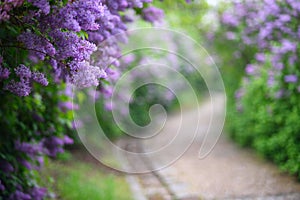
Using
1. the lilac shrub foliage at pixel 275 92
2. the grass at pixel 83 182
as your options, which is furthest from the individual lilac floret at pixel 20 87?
the lilac shrub foliage at pixel 275 92

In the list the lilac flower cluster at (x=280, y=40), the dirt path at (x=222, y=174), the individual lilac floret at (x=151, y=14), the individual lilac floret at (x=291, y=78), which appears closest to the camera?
the individual lilac floret at (x=151, y=14)

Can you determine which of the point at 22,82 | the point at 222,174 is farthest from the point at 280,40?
the point at 22,82

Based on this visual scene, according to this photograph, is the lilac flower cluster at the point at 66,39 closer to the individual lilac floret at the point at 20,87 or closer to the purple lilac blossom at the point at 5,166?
the individual lilac floret at the point at 20,87

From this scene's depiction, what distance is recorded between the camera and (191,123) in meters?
11.3

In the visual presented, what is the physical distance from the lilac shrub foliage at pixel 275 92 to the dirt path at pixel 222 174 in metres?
0.24

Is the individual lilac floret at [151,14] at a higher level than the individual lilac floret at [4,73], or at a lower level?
higher

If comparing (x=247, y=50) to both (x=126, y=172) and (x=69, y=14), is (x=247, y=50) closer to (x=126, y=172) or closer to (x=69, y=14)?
(x=126, y=172)

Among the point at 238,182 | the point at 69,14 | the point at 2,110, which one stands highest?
the point at 69,14

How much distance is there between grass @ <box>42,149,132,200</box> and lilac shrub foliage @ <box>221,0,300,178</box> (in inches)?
90.0

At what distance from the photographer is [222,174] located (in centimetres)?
632

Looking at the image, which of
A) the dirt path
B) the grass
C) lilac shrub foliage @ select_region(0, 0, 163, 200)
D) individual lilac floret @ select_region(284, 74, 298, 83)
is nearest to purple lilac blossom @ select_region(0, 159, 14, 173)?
lilac shrub foliage @ select_region(0, 0, 163, 200)

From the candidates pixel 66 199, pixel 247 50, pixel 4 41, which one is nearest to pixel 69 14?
pixel 4 41

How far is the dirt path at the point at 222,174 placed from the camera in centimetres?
527

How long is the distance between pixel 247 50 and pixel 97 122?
158 inches
